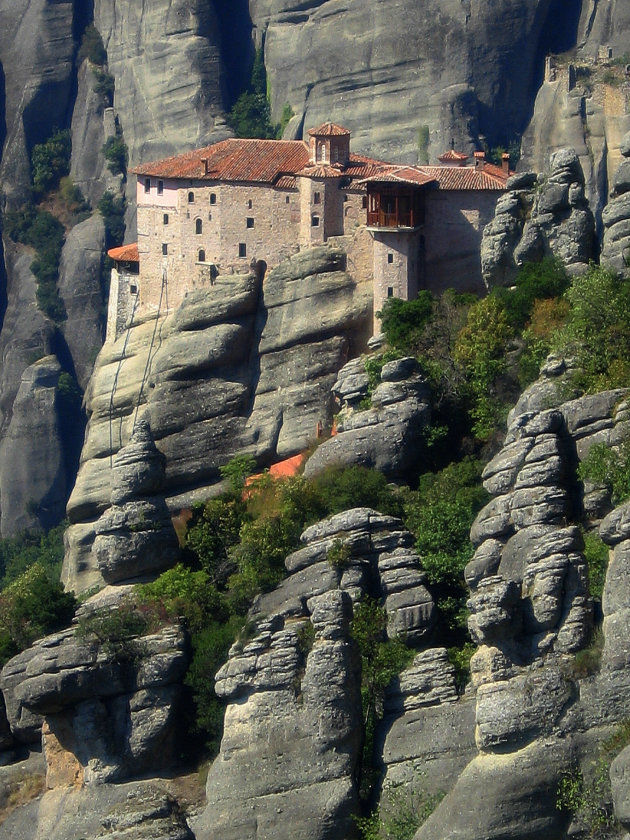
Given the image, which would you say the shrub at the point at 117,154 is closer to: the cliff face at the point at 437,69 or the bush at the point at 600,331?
the cliff face at the point at 437,69

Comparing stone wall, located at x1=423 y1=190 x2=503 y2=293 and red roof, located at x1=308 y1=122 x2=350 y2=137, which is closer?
stone wall, located at x1=423 y1=190 x2=503 y2=293

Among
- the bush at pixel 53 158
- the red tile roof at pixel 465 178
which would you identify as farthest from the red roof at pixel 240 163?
the bush at pixel 53 158

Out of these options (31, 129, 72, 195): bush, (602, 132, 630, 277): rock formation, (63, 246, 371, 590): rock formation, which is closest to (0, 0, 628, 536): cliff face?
(31, 129, 72, 195): bush

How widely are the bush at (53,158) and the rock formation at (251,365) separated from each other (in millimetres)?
34307

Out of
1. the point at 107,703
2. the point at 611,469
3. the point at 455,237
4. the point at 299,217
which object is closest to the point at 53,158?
the point at 299,217

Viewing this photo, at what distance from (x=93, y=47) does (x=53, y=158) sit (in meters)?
4.47

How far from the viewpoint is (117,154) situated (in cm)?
10025

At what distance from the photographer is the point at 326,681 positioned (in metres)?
51.4

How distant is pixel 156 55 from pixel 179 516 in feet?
113

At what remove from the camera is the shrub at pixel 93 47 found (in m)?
102

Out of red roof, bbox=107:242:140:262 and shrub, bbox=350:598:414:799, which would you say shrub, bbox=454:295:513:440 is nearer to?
shrub, bbox=350:598:414:799

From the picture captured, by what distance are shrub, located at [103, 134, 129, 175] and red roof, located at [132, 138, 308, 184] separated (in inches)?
1106

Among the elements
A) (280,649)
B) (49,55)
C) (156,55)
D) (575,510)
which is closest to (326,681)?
(280,649)

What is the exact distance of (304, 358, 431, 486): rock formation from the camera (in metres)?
59.5
